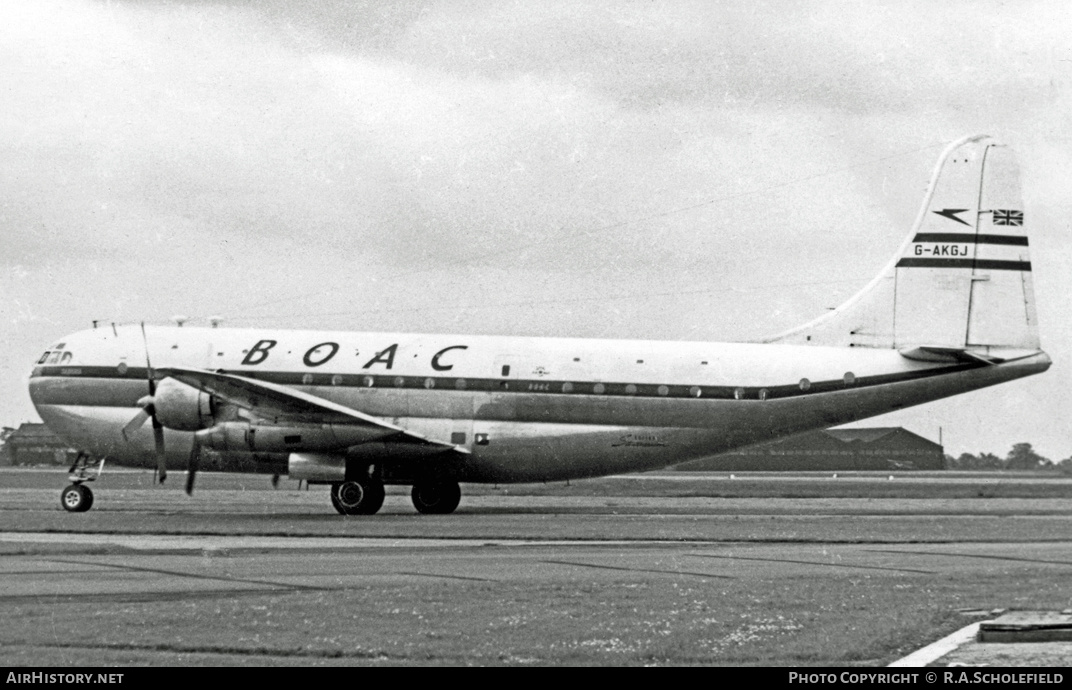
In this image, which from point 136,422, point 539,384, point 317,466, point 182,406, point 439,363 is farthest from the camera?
point 439,363

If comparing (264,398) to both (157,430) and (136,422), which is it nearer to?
(157,430)

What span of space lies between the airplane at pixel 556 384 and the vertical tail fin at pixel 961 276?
5cm

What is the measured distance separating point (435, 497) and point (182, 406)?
Result: 7.42 m

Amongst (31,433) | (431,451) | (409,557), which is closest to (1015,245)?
(431,451)

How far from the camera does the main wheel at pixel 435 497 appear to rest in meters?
38.5

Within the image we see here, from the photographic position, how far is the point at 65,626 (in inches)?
523

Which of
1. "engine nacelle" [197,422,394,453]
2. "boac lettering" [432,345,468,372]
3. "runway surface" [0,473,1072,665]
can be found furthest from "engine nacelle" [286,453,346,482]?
"boac lettering" [432,345,468,372]

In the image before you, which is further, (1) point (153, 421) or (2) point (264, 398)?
(1) point (153, 421)

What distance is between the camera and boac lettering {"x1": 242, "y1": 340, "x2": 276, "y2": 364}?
3831 cm

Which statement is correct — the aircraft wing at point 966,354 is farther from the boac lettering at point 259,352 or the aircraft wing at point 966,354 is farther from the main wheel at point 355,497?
the boac lettering at point 259,352

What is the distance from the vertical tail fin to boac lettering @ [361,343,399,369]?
11.3 meters

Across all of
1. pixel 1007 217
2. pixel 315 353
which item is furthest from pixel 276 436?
pixel 1007 217

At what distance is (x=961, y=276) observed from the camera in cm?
3625

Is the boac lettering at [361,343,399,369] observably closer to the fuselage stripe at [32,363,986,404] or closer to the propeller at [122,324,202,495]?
the fuselage stripe at [32,363,986,404]
